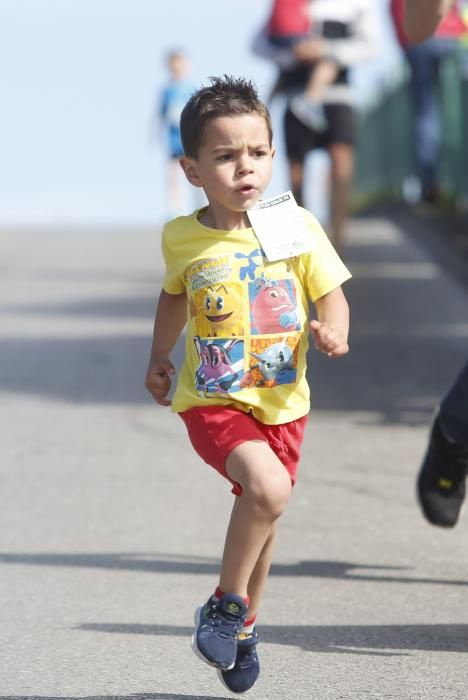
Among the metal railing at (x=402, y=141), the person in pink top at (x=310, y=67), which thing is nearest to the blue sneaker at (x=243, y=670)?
the person in pink top at (x=310, y=67)

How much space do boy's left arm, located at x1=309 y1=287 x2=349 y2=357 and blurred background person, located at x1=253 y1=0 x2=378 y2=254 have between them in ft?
23.9

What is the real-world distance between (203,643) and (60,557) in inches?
77.4

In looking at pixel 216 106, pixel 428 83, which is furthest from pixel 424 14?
pixel 428 83

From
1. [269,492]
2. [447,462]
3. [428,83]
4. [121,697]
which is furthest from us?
[428,83]

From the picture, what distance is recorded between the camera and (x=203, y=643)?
14.8 feet

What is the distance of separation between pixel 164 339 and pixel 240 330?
0.91ft

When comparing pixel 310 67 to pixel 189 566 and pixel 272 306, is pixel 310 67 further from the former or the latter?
pixel 272 306

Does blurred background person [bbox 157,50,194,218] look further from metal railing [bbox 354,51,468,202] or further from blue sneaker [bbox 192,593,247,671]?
blue sneaker [bbox 192,593,247,671]

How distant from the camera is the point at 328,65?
11750mm

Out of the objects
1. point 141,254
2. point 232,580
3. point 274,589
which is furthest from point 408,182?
point 232,580

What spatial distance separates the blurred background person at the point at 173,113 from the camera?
19.5 metres

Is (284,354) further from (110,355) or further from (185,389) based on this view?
(110,355)

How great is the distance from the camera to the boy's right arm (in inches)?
187

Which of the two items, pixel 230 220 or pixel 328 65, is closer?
pixel 230 220
